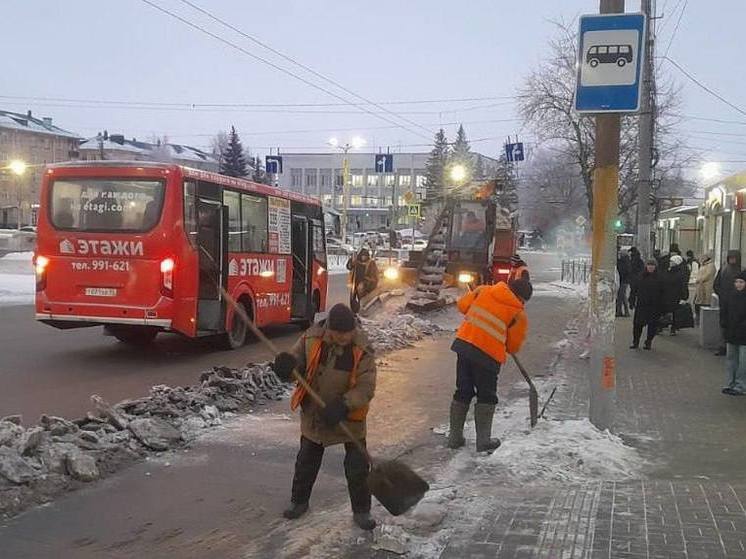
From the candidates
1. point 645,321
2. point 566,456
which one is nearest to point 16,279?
point 645,321

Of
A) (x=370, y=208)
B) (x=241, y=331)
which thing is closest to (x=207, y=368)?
(x=241, y=331)

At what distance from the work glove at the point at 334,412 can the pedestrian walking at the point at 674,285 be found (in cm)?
1042

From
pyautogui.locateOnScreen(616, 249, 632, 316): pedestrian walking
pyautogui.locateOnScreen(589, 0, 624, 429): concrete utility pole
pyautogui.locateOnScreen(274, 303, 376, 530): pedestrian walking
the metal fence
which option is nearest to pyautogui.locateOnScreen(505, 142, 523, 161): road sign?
the metal fence

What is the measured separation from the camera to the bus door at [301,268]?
53.0 ft

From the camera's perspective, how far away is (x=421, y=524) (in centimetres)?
514

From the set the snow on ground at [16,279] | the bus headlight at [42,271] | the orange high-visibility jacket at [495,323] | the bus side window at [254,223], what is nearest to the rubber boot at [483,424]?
the orange high-visibility jacket at [495,323]

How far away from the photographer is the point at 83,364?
11477 millimetres

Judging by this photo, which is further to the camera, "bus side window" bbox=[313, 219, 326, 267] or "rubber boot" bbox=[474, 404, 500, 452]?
"bus side window" bbox=[313, 219, 326, 267]

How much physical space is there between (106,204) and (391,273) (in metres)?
11.2

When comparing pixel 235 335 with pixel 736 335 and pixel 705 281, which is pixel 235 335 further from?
pixel 705 281

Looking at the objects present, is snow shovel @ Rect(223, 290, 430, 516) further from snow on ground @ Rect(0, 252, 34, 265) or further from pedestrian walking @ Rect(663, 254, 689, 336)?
snow on ground @ Rect(0, 252, 34, 265)

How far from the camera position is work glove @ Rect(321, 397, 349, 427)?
4930mm

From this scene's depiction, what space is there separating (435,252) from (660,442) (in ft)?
45.4

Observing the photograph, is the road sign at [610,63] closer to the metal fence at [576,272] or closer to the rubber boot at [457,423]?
the rubber boot at [457,423]
